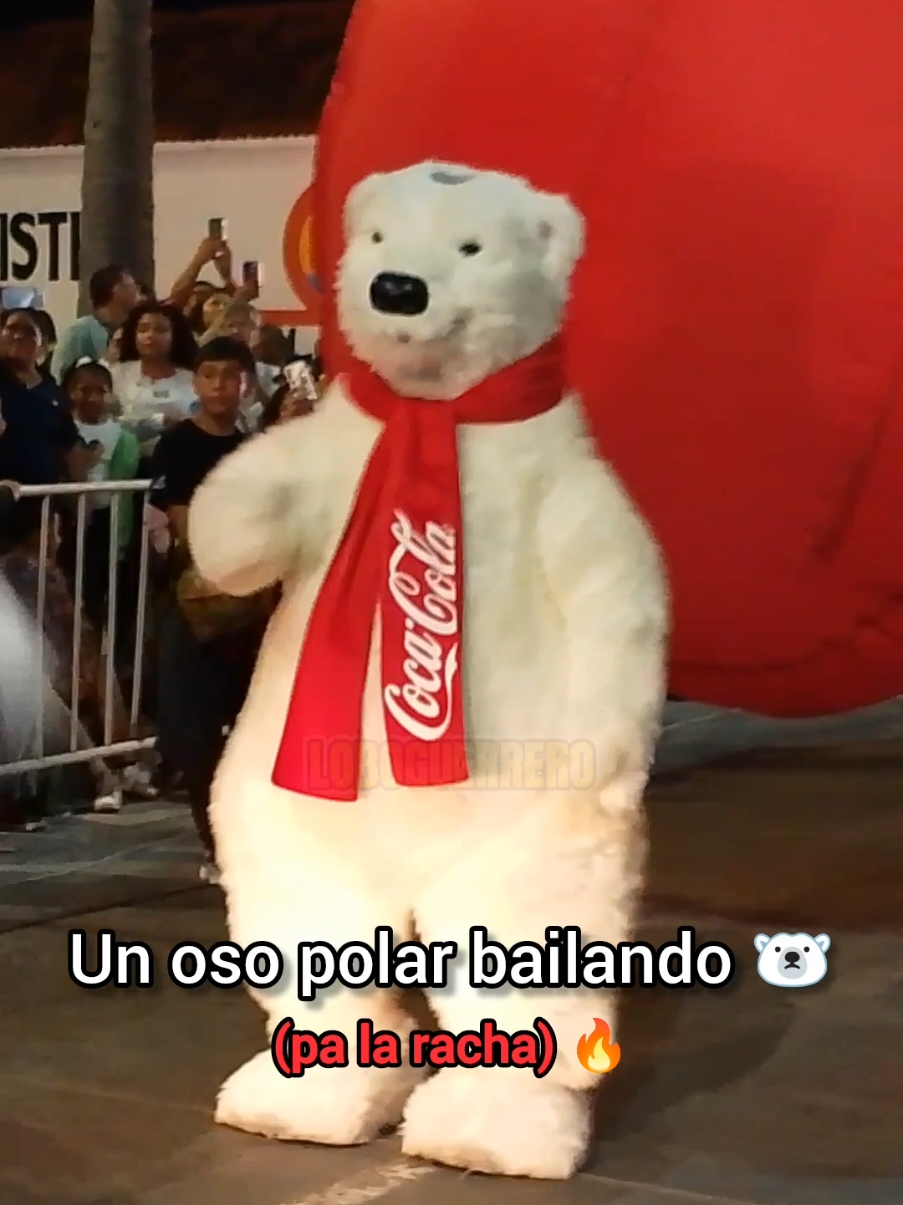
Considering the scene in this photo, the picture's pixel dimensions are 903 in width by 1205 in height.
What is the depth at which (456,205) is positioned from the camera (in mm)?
2555

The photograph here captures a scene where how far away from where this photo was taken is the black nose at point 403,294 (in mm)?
2510

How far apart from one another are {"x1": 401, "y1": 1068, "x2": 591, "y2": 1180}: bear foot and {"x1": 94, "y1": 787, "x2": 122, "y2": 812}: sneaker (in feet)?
7.98

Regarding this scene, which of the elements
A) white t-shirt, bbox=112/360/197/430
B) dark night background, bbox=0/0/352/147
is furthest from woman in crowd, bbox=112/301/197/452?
dark night background, bbox=0/0/352/147

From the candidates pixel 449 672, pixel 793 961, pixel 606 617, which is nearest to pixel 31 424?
pixel 793 961

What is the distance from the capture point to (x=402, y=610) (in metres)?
2.56

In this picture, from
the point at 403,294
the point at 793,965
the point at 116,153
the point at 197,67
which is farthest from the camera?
the point at 197,67

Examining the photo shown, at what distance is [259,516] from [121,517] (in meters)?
A: 2.40

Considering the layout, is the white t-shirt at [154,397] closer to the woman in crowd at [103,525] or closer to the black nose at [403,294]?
the woman in crowd at [103,525]

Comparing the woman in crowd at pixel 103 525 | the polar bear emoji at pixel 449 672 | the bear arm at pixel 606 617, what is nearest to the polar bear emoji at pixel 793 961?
the polar bear emoji at pixel 449 672

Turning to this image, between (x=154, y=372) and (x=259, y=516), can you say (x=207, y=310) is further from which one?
(x=259, y=516)

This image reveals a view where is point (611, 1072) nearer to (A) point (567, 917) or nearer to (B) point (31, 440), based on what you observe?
(A) point (567, 917)

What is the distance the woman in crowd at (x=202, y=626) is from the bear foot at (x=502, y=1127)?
2.85 feet

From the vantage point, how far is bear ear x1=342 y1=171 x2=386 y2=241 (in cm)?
263

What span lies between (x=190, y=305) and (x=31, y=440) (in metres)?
1.43
